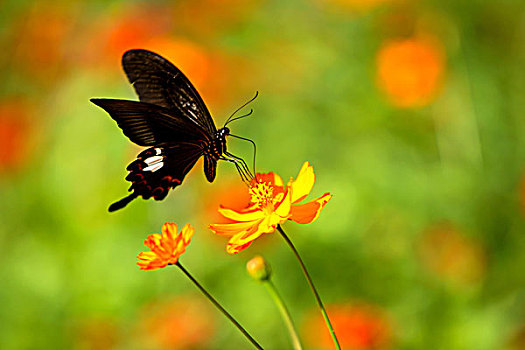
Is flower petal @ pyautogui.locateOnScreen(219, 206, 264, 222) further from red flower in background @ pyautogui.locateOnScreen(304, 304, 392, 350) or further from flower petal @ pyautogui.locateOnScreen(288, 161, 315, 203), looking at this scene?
red flower in background @ pyautogui.locateOnScreen(304, 304, 392, 350)

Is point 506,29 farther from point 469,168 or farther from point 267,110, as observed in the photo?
point 267,110

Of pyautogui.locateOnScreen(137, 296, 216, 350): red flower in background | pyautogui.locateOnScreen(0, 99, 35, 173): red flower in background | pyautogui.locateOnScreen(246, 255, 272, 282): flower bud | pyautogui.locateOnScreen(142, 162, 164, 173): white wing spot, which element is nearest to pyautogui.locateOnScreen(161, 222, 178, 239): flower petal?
pyautogui.locateOnScreen(246, 255, 272, 282): flower bud

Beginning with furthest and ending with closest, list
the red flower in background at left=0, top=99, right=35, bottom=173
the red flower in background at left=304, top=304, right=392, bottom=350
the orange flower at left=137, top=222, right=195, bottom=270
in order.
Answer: the red flower in background at left=0, top=99, right=35, bottom=173 → the red flower in background at left=304, top=304, right=392, bottom=350 → the orange flower at left=137, top=222, right=195, bottom=270

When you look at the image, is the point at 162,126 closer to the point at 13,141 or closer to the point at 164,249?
the point at 164,249

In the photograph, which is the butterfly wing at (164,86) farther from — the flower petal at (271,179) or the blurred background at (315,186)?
the blurred background at (315,186)

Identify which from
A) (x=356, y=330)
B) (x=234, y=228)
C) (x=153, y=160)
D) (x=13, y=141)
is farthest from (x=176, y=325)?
(x=13, y=141)

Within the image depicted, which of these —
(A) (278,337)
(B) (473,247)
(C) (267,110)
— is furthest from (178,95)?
(C) (267,110)

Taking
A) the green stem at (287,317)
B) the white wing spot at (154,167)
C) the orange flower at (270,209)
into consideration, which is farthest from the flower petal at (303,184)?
the white wing spot at (154,167)
